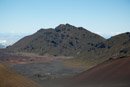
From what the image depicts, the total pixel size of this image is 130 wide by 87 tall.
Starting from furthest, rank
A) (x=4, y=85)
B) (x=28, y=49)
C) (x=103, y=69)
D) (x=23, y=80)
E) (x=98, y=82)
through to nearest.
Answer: (x=28, y=49) → (x=103, y=69) → (x=98, y=82) → (x=23, y=80) → (x=4, y=85)

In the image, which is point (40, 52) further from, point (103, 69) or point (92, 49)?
point (103, 69)

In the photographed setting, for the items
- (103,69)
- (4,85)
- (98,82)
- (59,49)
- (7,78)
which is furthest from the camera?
(59,49)

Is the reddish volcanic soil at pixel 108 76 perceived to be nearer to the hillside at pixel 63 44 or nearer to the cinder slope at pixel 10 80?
the cinder slope at pixel 10 80

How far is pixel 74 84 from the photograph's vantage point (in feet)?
212

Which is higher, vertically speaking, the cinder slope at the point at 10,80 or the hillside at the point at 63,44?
the hillside at the point at 63,44

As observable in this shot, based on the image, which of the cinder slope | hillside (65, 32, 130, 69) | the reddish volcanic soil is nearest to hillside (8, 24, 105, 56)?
hillside (65, 32, 130, 69)

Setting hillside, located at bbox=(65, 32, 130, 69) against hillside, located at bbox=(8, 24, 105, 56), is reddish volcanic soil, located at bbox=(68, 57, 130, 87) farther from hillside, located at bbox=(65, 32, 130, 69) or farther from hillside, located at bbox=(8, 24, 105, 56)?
hillside, located at bbox=(8, 24, 105, 56)

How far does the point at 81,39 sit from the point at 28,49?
35759 mm

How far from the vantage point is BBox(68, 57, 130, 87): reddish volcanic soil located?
58.0 m

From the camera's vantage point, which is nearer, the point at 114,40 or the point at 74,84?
the point at 74,84

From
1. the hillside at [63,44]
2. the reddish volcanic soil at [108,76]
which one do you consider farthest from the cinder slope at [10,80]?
the hillside at [63,44]

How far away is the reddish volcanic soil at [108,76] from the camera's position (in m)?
58.0

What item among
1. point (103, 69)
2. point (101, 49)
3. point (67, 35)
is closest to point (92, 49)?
point (101, 49)

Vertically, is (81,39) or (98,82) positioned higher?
(81,39)
